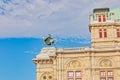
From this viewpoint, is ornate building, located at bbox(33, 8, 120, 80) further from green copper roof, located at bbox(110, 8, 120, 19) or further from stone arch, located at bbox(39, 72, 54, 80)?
green copper roof, located at bbox(110, 8, 120, 19)

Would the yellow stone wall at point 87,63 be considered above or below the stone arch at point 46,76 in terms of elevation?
above

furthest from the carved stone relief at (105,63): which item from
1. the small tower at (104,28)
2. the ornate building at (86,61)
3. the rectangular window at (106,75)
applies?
the small tower at (104,28)

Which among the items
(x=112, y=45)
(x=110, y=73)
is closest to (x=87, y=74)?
(x=110, y=73)

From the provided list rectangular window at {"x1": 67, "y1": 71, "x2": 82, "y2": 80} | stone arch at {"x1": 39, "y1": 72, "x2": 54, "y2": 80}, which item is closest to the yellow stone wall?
rectangular window at {"x1": 67, "y1": 71, "x2": 82, "y2": 80}

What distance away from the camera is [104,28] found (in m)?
68.7

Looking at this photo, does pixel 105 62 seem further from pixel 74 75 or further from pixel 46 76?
pixel 46 76

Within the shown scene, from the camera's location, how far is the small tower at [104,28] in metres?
67.7

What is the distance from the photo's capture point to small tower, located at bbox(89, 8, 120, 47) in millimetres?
67688

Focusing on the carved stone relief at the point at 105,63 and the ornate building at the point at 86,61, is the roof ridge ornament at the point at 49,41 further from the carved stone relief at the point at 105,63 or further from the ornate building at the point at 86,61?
the carved stone relief at the point at 105,63

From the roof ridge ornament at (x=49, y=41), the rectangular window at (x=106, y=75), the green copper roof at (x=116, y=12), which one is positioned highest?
the green copper roof at (x=116, y=12)

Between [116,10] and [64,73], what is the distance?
17.8 metres

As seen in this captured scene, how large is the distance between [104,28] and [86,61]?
952cm

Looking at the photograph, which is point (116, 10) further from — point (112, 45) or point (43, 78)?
point (43, 78)

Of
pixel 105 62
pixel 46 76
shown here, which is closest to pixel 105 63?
pixel 105 62
